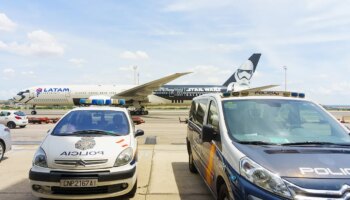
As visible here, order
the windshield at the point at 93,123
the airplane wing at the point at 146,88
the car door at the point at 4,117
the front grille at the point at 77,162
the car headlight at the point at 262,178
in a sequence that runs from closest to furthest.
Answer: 1. the car headlight at the point at 262,178
2. the front grille at the point at 77,162
3. the windshield at the point at 93,123
4. the car door at the point at 4,117
5. the airplane wing at the point at 146,88

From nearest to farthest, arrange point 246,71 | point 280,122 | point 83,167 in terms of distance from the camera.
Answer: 1. point 280,122
2. point 83,167
3. point 246,71

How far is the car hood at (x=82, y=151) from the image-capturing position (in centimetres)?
526

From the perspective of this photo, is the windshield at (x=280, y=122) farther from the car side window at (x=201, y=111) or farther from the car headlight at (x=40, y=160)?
the car headlight at (x=40, y=160)

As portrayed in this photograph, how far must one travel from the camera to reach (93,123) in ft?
22.7

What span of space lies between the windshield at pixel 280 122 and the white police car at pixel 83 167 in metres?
1.84

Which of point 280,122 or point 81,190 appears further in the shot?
point 81,190

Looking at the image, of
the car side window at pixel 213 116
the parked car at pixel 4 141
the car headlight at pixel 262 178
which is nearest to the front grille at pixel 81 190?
the car side window at pixel 213 116

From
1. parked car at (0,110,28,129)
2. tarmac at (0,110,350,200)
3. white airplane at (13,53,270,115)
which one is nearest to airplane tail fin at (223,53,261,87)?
white airplane at (13,53,270,115)

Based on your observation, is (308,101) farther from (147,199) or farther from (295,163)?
(147,199)

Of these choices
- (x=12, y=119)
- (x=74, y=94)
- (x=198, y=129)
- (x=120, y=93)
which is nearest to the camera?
(x=198, y=129)

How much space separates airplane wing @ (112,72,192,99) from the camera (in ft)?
104

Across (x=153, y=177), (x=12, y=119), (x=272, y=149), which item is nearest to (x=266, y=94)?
(x=272, y=149)

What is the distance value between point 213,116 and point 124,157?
62.0 inches

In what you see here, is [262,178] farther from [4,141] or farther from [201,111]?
[4,141]
